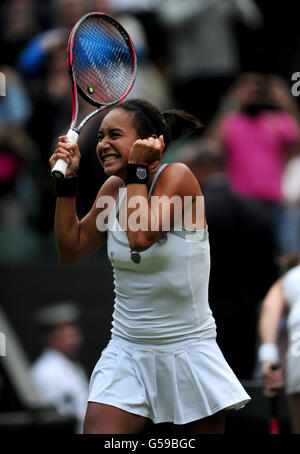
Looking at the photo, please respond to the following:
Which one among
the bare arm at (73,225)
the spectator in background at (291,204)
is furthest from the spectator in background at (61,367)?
the bare arm at (73,225)

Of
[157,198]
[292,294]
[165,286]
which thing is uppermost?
[157,198]

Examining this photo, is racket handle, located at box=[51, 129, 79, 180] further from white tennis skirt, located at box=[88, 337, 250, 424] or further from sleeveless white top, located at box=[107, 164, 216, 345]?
white tennis skirt, located at box=[88, 337, 250, 424]

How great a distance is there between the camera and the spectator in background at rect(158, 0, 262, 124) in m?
9.13

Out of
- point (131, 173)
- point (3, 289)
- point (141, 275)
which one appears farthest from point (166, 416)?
point (3, 289)

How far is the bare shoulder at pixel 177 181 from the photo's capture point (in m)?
3.87

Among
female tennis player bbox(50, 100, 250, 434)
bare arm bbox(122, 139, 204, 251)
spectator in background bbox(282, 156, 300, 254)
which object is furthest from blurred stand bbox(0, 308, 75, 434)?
bare arm bbox(122, 139, 204, 251)

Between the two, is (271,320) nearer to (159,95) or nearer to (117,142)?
(117,142)

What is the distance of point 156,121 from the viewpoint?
4.02 metres

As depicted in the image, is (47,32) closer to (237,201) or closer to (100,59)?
(237,201)

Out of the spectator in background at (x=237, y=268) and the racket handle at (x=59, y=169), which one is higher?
the racket handle at (x=59, y=169)

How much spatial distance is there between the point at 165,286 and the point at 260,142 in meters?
4.38

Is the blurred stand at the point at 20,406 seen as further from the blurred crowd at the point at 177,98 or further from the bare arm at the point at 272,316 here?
the bare arm at the point at 272,316

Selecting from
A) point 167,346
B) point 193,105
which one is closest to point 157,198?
point 167,346

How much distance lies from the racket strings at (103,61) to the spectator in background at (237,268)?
5.61 ft
